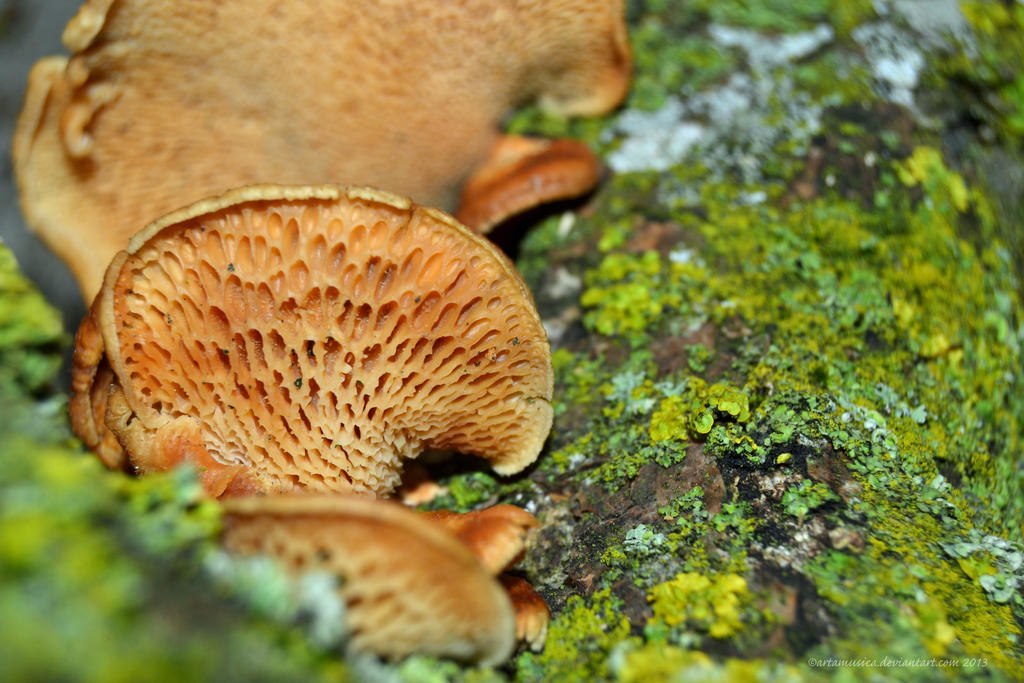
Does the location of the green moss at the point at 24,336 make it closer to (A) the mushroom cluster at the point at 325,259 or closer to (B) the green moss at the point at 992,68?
(A) the mushroom cluster at the point at 325,259

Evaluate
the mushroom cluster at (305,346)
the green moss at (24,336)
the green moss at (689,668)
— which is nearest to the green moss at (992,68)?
the mushroom cluster at (305,346)

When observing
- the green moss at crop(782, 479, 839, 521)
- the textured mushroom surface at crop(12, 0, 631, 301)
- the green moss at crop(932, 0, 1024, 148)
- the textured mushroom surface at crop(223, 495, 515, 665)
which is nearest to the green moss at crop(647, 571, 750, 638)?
the green moss at crop(782, 479, 839, 521)

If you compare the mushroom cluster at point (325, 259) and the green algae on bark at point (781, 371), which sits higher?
the mushroom cluster at point (325, 259)

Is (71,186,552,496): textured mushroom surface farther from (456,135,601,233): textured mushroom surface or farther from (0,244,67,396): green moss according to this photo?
(456,135,601,233): textured mushroom surface

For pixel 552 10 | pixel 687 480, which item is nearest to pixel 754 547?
pixel 687 480

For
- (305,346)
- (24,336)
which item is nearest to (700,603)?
(305,346)

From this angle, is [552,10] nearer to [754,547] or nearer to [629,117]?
[629,117]
